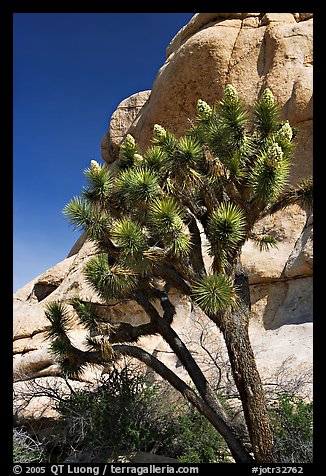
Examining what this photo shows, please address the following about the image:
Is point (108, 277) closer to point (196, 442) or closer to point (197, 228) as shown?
point (197, 228)

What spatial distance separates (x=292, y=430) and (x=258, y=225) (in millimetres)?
6523

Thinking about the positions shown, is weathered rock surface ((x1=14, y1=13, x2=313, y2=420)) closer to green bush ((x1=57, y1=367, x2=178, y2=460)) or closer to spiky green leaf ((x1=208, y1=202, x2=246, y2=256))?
green bush ((x1=57, y1=367, x2=178, y2=460))

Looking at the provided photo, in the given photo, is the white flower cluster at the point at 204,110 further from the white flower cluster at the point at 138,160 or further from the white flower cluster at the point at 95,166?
the white flower cluster at the point at 95,166

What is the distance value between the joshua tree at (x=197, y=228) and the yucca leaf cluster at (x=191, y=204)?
0.01m

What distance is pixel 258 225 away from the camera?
1159 centimetres

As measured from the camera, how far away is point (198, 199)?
5.83 m

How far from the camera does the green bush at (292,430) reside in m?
5.14

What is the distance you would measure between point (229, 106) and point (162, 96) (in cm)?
874

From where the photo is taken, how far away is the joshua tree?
5.00 metres

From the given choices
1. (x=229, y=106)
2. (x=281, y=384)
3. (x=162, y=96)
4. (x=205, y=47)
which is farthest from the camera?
(x=162, y=96)

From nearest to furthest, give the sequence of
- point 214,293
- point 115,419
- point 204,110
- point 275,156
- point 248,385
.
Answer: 1. point 214,293
2. point 275,156
3. point 248,385
4. point 204,110
5. point 115,419

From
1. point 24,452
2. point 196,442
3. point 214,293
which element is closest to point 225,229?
point 214,293
